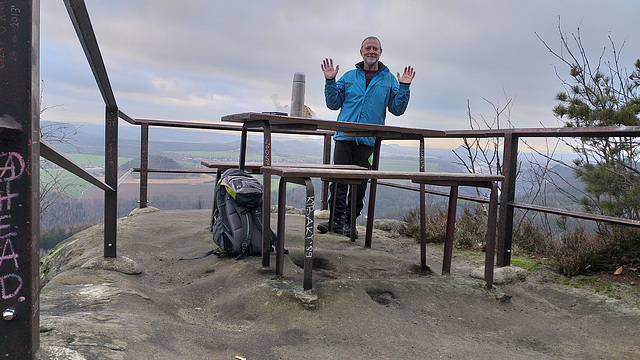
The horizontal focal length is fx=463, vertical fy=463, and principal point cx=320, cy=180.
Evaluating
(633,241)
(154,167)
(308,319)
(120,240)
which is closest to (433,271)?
(633,241)

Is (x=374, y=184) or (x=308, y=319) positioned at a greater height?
(x=374, y=184)

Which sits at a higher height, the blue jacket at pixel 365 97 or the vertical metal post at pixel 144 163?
the blue jacket at pixel 365 97

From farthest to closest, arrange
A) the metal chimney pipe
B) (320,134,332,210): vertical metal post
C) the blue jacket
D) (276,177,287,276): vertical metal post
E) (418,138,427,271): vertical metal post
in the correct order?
(320,134,332,210): vertical metal post, the blue jacket, the metal chimney pipe, (418,138,427,271): vertical metal post, (276,177,287,276): vertical metal post

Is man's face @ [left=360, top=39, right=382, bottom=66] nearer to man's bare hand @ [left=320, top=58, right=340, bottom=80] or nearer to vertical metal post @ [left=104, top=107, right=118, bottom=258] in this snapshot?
man's bare hand @ [left=320, top=58, right=340, bottom=80]

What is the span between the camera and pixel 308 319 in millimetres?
2184

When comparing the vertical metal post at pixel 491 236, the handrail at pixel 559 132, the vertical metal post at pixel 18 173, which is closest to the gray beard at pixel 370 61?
the handrail at pixel 559 132

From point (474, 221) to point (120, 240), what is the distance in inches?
146

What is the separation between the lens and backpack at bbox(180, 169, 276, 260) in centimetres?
313

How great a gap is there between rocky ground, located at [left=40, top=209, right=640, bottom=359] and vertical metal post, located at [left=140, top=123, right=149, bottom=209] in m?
1.87

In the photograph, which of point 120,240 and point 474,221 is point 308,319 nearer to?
point 120,240

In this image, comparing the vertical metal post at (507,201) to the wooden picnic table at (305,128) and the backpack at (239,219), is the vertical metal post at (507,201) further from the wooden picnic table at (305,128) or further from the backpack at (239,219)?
the backpack at (239,219)

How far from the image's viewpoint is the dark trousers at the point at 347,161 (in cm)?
451

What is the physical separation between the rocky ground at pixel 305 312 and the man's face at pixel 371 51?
1889 millimetres

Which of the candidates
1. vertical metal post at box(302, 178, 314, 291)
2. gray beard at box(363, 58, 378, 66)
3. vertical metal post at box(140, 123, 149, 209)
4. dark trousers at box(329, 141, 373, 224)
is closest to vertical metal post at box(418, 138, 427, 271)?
dark trousers at box(329, 141, 373, 224)
